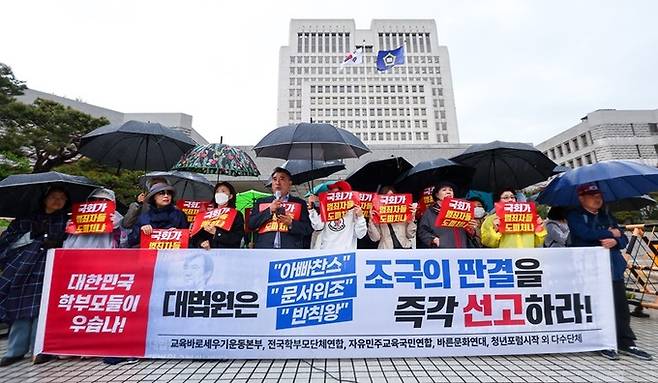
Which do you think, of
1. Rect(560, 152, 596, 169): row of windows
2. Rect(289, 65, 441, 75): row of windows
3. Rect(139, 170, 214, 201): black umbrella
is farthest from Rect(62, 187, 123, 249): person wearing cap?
Rect(289, 65, 441, 75): row of windows

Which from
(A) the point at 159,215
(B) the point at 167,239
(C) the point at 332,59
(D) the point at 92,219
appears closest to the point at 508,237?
(B) the point at 167,239

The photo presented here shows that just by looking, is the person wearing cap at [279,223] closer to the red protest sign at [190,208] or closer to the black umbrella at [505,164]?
the red protest sign at [190,208]

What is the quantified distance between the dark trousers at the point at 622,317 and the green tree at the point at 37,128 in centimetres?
1540

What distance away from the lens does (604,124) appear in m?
42.6

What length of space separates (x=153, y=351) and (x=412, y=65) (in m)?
85.3

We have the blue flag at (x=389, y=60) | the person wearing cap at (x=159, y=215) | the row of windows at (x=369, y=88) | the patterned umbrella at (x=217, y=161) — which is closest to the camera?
the person wearing cap at (x=159, y=215)

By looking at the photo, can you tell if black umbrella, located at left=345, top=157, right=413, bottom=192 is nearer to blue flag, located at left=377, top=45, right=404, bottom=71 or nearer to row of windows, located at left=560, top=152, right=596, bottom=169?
blue flag, located at left=377, top=45, right=404, bottom=71

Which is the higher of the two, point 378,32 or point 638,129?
point 378,32

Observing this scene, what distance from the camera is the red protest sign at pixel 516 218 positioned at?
359 cm

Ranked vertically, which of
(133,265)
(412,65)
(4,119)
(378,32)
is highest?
(378,32)

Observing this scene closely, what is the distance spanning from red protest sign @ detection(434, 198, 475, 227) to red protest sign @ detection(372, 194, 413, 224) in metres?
0.40

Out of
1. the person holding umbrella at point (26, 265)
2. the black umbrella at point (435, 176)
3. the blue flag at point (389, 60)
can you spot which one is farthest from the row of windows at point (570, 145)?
the person holding umbrella at point (26, 265)

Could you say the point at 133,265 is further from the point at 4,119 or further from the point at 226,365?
the point at 4,119

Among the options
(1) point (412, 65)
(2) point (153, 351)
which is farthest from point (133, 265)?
(1) point (412, 65)
